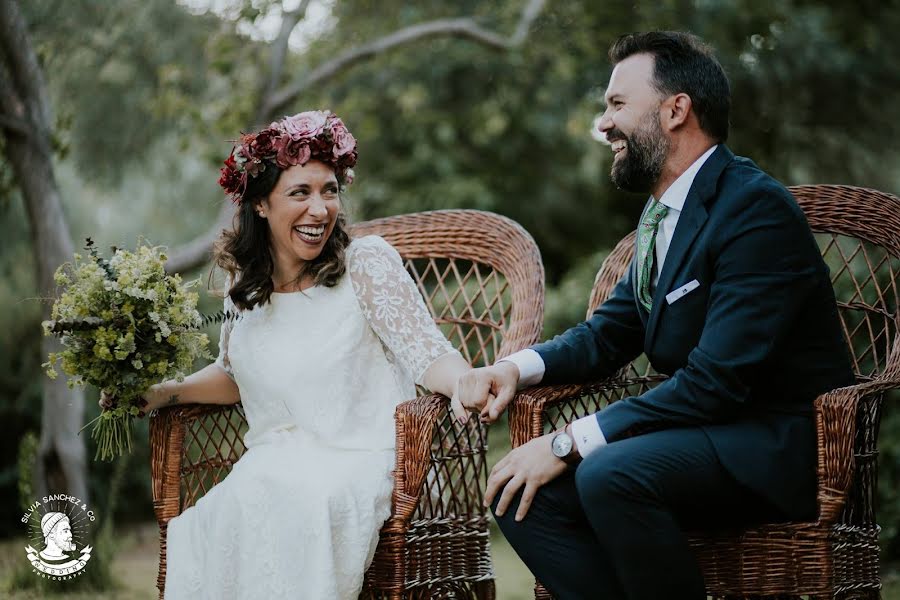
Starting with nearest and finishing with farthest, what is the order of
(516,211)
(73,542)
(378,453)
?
(378,453)
(73,542)
(516,211)

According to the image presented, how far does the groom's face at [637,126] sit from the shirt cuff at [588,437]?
2.04 ft

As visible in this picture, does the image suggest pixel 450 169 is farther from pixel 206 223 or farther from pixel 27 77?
pixel 27 77

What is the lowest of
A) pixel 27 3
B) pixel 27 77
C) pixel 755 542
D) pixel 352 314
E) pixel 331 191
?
pixel 755 542

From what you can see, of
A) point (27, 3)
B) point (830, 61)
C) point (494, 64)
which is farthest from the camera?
point (494, 64)

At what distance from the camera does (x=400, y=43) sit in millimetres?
5219

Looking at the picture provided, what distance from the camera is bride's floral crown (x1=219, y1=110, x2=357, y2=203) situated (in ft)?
8.34

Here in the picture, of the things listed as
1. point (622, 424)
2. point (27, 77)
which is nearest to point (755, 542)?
point (622, 424)

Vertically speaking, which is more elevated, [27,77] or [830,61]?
[830,61]

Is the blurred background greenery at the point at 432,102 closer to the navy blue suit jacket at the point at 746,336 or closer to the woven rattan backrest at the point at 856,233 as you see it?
the woven rattan backrest at the point at 856,233

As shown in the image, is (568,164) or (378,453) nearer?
(378,453)

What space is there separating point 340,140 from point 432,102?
467 cm

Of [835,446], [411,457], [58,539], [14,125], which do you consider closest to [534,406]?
[411,457]

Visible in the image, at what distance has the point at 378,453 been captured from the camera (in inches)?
96.3

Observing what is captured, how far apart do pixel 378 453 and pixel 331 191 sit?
0.74m
